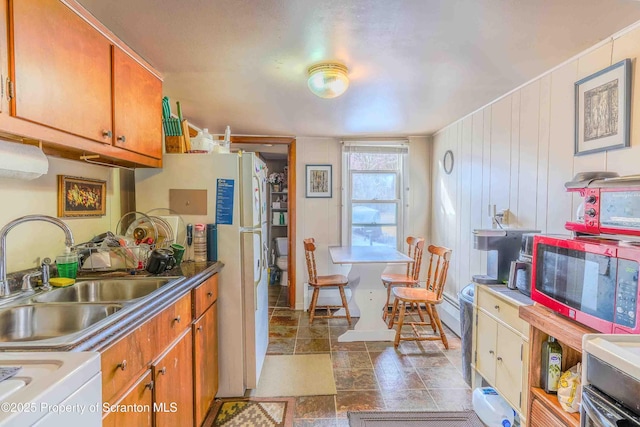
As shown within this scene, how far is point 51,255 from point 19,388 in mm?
1242

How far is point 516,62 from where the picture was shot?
1779 mm

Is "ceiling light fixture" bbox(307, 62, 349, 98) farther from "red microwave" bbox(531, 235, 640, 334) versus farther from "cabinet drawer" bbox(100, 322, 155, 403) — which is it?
"cabinet drawer" bbox(100, 322, 155, 403)

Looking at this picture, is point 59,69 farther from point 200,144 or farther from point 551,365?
point 551,365

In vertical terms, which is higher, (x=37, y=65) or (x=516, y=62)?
(x=516, y=62)

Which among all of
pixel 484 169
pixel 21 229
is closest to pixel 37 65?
pixel 21 229

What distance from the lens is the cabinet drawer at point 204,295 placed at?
1671mm

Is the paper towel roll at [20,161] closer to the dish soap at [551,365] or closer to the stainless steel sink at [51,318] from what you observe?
the stainless steel sink at [51,318]

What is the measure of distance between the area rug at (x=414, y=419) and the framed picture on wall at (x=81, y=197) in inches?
79.5

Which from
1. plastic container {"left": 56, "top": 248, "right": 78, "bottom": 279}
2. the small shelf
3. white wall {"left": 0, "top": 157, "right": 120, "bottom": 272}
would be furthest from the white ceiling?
the small shelf

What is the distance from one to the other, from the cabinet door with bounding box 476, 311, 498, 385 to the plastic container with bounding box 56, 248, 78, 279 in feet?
7.49

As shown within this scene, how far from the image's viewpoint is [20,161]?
44.7 inches

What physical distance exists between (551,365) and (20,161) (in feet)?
7.76

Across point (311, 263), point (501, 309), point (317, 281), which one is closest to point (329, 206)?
point (311, 263)

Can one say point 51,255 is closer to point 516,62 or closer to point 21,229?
point 21,229
